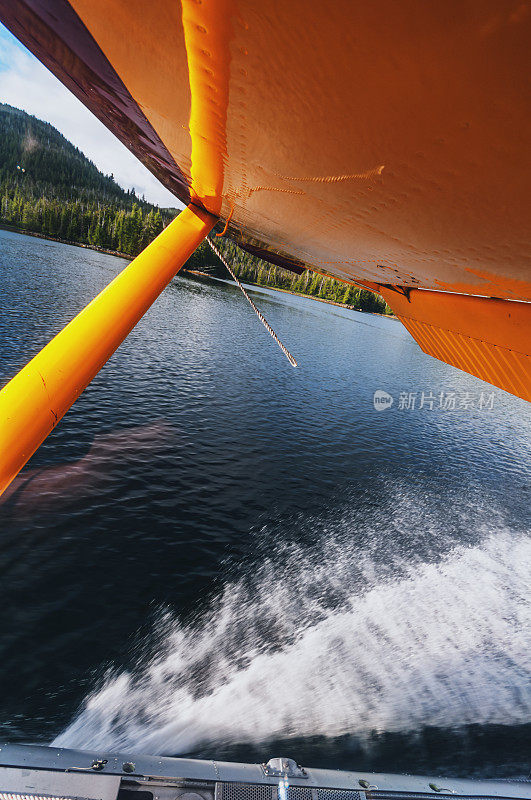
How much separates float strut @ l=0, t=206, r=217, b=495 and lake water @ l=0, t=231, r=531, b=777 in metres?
5.80

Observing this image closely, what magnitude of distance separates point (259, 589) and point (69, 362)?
737 centimetres

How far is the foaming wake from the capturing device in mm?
5617

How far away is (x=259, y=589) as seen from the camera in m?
8.00

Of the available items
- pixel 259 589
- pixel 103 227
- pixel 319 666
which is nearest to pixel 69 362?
pixel 319 666

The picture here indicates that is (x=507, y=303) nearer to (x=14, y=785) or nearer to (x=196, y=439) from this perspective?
(x=14, y=785)

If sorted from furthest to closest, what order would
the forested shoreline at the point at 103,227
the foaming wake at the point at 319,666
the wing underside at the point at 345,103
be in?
the forested shoreline at the point at 103,227 < the foaming wake at the point at 319,666 < the wing underside at the point at 345,103

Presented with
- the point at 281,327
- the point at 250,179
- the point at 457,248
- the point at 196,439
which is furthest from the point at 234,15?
the point at 281,327

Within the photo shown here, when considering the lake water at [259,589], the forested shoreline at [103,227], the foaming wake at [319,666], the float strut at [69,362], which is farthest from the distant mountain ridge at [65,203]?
the float strut at [69,362]

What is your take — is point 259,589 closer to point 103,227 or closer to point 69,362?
point 69,362

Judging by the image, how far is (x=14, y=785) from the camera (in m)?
3.90

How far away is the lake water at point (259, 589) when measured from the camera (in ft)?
18.7

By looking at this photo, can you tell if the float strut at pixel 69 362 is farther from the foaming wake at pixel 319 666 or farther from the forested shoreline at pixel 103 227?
the forested shoreline at pixel 103 227

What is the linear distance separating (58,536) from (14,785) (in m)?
5.21

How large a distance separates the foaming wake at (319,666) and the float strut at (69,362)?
577cm
